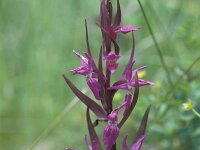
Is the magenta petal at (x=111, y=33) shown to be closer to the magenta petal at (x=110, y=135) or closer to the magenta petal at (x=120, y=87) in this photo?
the magenta petal at (x=120, y=87)

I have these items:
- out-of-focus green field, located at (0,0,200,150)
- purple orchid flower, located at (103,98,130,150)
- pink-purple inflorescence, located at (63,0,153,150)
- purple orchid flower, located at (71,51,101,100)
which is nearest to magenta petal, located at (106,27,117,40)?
pink-purple inflorescence, located at (63,0,153,150)

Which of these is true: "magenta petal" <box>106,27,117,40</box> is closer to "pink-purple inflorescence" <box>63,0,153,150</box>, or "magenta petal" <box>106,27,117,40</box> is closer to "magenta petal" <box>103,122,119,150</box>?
"pink-purple inflorescence" <box>63,0,153,150</box>

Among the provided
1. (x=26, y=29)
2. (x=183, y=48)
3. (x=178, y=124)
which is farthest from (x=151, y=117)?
(x=26, y=29)

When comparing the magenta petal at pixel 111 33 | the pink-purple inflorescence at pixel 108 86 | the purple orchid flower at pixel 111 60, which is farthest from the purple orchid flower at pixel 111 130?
the magenta petal at pixel 111 33

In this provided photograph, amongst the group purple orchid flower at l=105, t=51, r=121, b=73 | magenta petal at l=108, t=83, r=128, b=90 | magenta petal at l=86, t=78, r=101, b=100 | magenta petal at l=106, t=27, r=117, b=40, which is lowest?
magenta petal at l=108, t=83, r=128, b=90

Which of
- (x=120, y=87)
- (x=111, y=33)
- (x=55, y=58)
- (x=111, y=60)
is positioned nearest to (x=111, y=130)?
(x=120, y=87)

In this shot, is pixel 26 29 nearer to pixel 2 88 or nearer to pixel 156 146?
pixel 2 88
